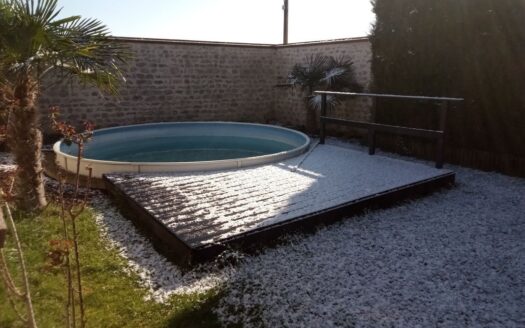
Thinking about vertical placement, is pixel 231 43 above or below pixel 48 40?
above

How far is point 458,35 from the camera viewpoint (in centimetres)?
766

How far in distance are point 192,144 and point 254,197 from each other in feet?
16.6

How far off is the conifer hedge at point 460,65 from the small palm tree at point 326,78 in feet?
3.18

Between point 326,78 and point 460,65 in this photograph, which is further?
point 326,78

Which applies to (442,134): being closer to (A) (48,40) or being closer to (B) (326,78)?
(B) (326,78)

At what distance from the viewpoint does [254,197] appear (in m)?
5.13

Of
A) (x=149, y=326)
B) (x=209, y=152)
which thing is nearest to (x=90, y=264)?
(x=149, y=326)

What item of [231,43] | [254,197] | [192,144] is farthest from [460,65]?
[231,43]

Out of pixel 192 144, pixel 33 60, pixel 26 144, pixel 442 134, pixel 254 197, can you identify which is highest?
pixel 33 60

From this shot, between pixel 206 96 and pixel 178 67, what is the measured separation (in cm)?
119

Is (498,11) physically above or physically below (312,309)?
above

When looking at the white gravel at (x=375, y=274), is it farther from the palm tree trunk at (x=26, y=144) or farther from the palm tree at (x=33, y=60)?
the palm tree at (x=33, y=60)

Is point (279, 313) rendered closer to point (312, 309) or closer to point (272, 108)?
point (312, 309)

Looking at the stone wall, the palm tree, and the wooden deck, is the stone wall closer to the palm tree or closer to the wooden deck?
the wooden deck
